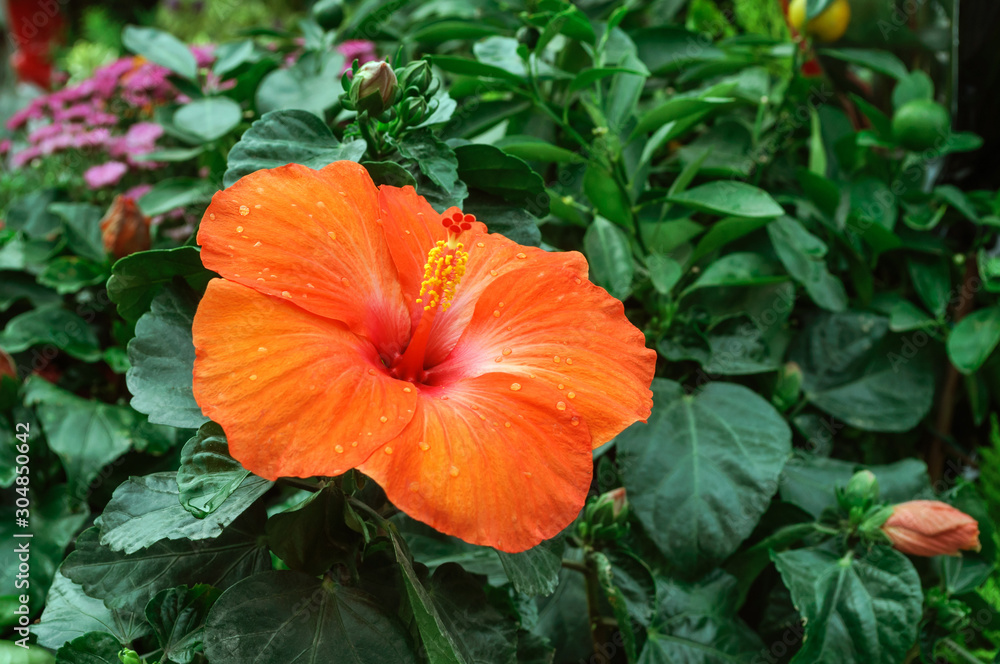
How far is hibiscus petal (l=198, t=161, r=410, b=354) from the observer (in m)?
0.50

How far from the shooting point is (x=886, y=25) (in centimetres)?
127

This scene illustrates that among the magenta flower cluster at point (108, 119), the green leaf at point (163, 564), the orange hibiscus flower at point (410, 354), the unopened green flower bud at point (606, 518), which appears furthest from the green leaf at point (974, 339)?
the magenta flower cluster at point (108, 119)

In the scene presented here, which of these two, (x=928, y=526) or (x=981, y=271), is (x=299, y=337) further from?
(x=981, y=271)

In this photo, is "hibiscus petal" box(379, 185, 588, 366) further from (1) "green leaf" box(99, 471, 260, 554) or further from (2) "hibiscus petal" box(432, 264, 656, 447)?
(1) "green leaf" box(99, 471, 260, 554)

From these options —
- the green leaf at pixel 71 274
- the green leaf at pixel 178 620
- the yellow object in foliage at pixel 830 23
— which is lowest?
the green leaf at pixel 71 274

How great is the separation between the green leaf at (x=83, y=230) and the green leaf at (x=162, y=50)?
263mm

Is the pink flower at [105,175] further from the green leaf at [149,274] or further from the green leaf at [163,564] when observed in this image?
the green leaf at [163,564]

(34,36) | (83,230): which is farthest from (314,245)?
(34,36)

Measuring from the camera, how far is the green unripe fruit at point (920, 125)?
1060 millimetres

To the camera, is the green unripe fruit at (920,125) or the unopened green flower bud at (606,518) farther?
the green unripe fruit at (920,125)

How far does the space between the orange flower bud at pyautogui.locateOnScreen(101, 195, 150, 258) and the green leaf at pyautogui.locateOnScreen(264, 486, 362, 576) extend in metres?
0.61

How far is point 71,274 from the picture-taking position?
1.07 metres

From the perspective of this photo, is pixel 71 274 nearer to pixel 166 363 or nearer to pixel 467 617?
pixel 166 363

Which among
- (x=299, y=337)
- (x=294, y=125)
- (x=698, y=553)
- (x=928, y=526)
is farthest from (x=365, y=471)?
(x=928, y=526)
